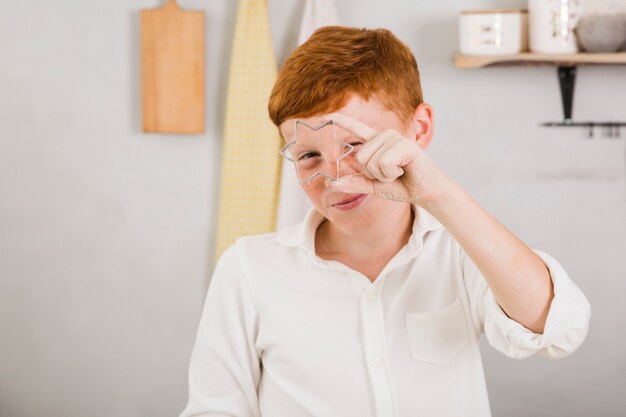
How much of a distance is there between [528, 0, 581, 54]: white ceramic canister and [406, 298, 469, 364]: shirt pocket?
102 centimetres

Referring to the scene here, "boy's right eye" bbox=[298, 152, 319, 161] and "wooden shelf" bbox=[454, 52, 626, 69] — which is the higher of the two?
"wooden shelf" bbox=[454, 52, 626, 69]

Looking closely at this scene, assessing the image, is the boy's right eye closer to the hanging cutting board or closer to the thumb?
the thumb

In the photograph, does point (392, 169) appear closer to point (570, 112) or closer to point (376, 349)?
point (376, 349)

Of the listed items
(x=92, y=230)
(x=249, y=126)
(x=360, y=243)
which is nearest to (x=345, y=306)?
(x=360, y=243)

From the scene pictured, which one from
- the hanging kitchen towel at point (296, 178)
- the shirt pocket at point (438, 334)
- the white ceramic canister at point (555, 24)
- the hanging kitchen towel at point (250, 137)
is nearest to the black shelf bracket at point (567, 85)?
the white ceramic canister at point (555, 24)

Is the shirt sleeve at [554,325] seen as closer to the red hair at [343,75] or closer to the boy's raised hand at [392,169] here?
the boy's raised hand at [392,169]

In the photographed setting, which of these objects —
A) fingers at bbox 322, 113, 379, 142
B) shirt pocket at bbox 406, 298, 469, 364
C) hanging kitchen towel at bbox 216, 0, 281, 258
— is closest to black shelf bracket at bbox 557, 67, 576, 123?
hanging kitchen towel at bbox 216, 0, 281, 258

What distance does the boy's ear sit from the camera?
126 centimetres

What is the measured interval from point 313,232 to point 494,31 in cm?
98

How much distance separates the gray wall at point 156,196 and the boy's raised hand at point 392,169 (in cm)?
132

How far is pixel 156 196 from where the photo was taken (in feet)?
8.14

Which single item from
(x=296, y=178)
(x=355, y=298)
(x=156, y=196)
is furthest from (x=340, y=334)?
(x=156, y=196)

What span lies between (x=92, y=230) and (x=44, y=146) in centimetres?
30

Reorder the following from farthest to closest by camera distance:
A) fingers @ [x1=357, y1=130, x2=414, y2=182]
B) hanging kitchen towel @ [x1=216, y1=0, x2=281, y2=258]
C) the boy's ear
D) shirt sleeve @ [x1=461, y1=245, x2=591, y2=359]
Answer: hanging kitchen towel @ [x1=216, y1=0, x2=281, y2=258] < the boy's ear < shirt sleeve @ [x1=461, y1=245, x2=591, y2=359] < fingers @ [x1=357, y1=130, x2=414, y2=182]
